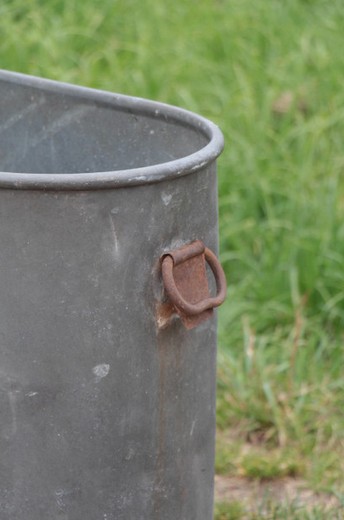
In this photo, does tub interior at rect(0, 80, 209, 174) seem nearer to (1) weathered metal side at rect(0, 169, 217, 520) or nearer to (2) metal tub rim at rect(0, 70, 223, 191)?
(2) metal tub rim at rect(0, 70, 223, 191)

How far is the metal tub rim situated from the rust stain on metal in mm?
145

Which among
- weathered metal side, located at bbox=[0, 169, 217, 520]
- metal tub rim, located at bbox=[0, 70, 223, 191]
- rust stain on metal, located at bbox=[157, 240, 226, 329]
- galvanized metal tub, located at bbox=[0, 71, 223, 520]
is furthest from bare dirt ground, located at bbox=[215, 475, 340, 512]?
metal tub rim, located at bbox=[0, 70, 223, 191]

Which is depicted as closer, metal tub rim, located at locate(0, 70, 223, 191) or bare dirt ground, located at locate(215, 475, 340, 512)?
metal tub rim, located at locate(0, 70, 223, 191)

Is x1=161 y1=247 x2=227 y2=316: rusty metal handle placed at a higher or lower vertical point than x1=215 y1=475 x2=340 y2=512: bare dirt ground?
higher

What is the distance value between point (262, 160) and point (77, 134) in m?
1.76

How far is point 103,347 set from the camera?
1.87 metres

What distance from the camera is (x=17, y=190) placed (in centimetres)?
178

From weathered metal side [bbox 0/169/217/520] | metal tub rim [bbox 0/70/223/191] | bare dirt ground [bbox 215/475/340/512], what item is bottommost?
bare dirt ground [bbox 215/475/340/512]

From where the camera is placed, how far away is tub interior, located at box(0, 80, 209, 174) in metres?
2.23

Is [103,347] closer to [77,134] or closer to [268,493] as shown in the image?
[77,134]

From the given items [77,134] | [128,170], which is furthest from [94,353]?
[77,134]

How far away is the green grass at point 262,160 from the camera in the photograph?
3.08 metres

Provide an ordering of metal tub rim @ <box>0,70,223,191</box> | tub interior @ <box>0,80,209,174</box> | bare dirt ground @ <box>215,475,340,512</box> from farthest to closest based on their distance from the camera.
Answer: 1. bare dirt ground @ <box>215,475,340,512</box>
2. tub interior @ <box>0,80,209,174</box>
3. metal tub rim @ <box>0,70,223,191</box>

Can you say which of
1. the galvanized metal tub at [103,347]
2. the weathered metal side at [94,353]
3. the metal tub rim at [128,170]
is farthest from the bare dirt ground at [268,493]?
the metal tub rim at [128,170]
